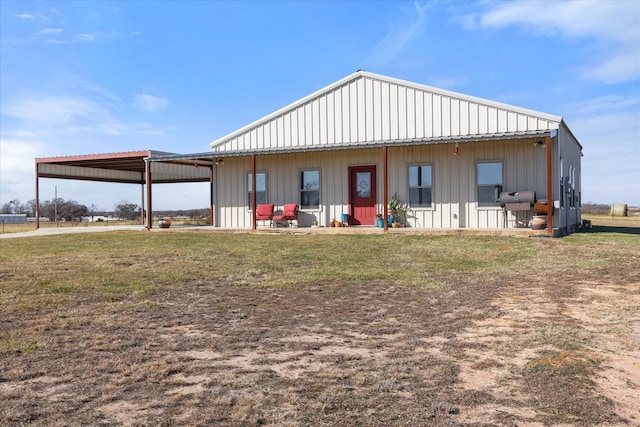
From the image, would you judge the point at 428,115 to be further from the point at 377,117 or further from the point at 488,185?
the point at 488,185

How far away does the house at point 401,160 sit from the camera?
48.5 feet

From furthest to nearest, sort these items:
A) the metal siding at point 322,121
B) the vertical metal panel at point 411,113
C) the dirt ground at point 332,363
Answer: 1. the metal siding at point 322,121
2. the vertical metal panel at point 411,113
3. the dirt ground at point 332,363

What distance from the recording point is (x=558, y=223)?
14789 mm

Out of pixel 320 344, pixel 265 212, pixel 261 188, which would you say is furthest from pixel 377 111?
pixel 320 344

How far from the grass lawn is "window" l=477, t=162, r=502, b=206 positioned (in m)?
5.99

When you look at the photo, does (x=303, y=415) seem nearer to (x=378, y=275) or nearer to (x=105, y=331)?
(x=105, y=331)

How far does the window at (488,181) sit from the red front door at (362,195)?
11.0ft

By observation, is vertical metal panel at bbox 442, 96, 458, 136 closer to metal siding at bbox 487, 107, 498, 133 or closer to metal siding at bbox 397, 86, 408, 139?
metal siding at bbox 487, 107, 498, 133

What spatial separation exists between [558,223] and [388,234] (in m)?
4.93

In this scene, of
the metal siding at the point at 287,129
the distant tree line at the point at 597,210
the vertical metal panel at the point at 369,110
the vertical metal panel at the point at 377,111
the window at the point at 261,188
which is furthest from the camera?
the distant tree line at the point at 597,210

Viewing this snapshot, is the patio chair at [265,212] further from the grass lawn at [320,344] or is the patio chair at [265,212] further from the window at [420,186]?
the grass lawn at [320,344]

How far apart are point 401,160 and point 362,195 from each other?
176 cm

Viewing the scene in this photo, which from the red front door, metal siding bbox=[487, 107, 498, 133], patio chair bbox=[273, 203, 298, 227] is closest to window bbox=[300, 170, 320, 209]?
patio chair bbox=[273, 203, 298, 227]

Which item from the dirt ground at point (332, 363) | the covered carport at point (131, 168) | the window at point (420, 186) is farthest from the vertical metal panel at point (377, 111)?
the dirt ground at point (332, 363)
